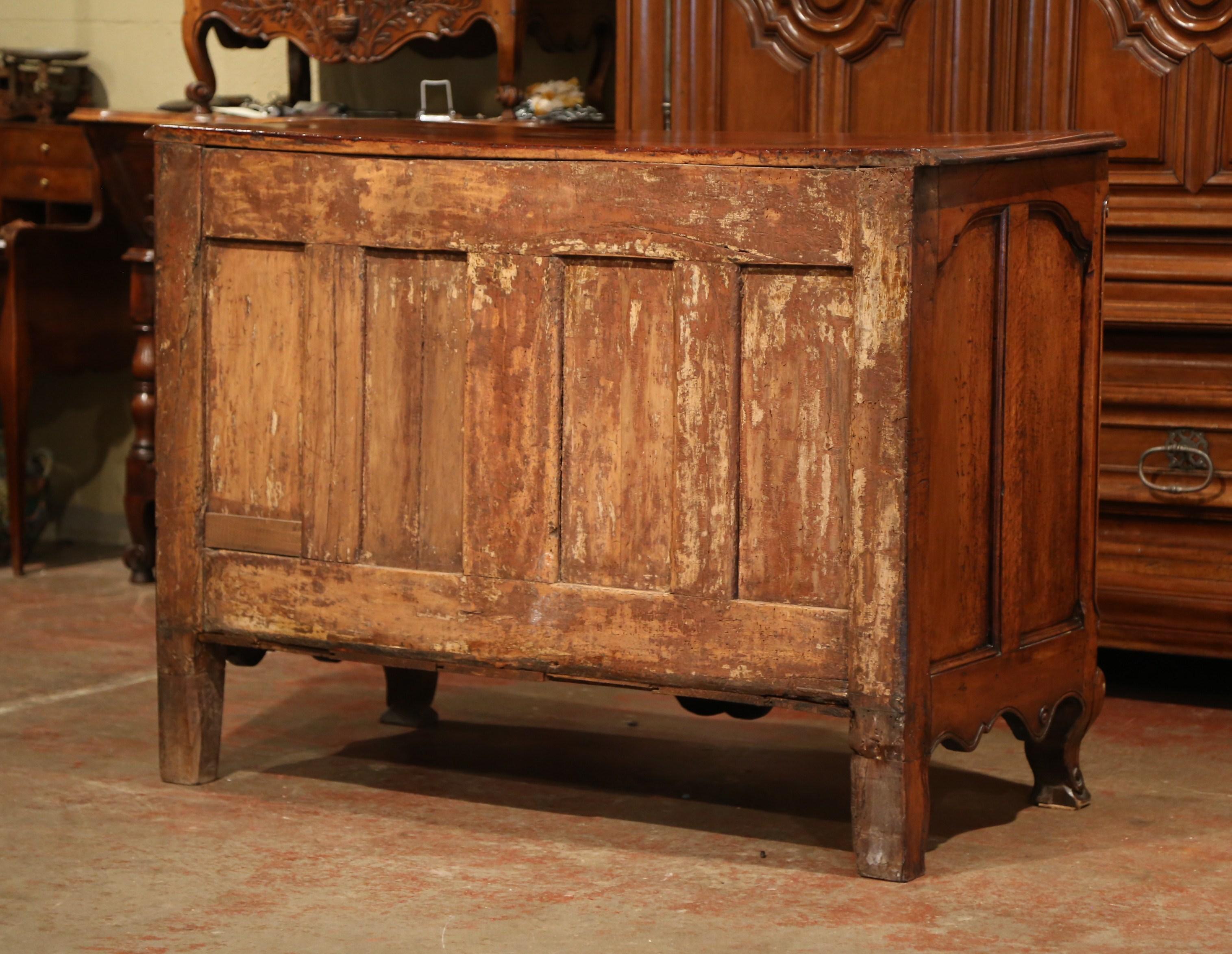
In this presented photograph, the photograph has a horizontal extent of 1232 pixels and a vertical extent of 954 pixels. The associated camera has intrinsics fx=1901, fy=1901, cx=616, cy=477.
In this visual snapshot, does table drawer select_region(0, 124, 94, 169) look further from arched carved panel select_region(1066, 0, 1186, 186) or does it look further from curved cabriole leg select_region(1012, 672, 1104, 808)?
curved cabriole leg select_region(1012, 672, 1104, 808)

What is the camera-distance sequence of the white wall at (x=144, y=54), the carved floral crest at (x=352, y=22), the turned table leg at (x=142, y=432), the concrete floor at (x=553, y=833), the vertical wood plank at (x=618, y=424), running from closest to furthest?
the concrete floor at (x=553, y=833), the vertical wood plank at (x=618, y=424), the carved floral crest at (x=352, y=22), the turned table leg at (x=142, y=432), the white wall at (x=144, y=54)

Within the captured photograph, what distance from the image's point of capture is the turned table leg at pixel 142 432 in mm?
4699

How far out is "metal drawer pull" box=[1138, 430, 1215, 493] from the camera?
3.68m

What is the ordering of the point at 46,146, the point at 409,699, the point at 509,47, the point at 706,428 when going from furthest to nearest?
the point at 46,146 → the point at 509,47 → the point at 409,699 → the point at 706,428

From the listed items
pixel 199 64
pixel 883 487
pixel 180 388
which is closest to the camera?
pixel 883 487

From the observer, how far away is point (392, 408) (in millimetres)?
2928

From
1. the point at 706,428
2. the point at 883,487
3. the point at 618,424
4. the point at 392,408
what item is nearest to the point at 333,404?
the point at 392,408

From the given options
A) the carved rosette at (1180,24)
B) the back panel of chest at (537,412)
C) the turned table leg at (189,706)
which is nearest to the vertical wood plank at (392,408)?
the back panel of chest at (537,412)

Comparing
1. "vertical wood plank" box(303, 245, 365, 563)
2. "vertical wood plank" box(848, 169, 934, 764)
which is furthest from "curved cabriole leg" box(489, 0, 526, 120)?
"vertical wood plank" box(848, 169, 934, 764)

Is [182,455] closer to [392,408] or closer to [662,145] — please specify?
[392,408]

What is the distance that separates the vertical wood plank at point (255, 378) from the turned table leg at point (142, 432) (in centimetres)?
170

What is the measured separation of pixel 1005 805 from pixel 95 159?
2739mm

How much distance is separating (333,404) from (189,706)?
1.89 feet

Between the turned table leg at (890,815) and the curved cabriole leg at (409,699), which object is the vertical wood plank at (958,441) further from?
the curved cabriole leg at (409,699)
